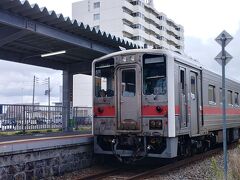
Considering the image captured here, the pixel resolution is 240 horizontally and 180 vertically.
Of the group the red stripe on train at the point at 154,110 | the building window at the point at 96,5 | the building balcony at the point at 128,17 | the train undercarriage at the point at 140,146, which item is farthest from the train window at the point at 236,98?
the building window at the point at 96,5

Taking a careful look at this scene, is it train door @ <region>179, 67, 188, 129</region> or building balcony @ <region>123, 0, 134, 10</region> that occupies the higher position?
building balcony @ <region>123, 0, 134, 10</region>

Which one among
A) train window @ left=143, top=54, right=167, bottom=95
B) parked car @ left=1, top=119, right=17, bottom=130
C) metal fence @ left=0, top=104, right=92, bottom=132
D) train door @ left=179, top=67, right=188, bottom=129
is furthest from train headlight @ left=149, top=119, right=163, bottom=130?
parked car @ left=1, top=119, right=17, bottom=130

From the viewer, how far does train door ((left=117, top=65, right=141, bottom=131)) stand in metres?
11.4

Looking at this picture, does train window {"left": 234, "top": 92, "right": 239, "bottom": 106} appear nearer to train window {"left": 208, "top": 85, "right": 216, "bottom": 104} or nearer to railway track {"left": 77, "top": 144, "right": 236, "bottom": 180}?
train window {"left": 208, "top": 85, "right": 216, "bottom": 104}

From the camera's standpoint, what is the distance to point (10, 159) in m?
9.22

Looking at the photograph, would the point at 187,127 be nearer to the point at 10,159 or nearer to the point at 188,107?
the point at 188,107

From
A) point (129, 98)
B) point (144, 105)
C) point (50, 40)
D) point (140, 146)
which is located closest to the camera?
point (144, 105)

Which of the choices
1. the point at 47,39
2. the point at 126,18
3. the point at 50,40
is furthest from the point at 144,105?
the point at 126,18

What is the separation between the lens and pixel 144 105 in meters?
11.3

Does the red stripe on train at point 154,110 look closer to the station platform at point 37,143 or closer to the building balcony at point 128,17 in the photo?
the station platform at point 37,143

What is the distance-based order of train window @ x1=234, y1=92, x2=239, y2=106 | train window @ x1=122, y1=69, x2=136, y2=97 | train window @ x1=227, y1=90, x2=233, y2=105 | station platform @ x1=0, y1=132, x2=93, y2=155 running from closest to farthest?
station platform @ x1=0, y1=132, x2=93, y2=155
train window @ x1=122, y1=69, x2=136, y2=97
train window @ x1=227, y1=90, x2=233, y2=105
train window @ x1=234, y1=92, x2=239, y2=106

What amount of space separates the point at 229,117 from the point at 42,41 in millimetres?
8801

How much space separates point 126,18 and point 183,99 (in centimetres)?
6397

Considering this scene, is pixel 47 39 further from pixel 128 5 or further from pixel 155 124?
pixel 128 5
